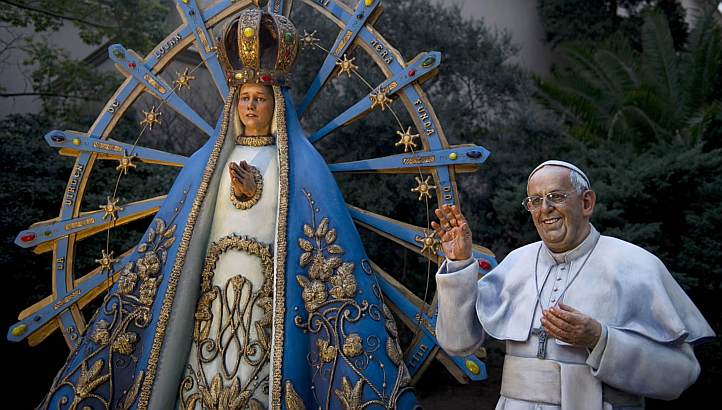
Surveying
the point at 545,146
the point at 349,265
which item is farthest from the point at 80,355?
the point at 545,146

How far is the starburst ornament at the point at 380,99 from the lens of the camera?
17.0 feet

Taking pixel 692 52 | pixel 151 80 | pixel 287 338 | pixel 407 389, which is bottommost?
pixel 407 389

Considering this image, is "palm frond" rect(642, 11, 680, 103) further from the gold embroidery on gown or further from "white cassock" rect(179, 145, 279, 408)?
the gold embroidery on gown

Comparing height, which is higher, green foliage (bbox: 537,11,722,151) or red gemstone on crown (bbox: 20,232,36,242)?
green foliage (bbox: 537,11,722,151)

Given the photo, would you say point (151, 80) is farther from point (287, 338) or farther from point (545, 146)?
point (545, 146)

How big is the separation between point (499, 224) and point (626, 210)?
154 cm

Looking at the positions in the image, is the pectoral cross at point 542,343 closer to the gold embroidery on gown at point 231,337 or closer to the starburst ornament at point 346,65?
the gold embroidery on gown at point 231,337

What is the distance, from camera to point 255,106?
201 inches

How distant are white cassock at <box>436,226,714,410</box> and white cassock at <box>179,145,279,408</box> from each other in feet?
4.53

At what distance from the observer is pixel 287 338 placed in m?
4.54

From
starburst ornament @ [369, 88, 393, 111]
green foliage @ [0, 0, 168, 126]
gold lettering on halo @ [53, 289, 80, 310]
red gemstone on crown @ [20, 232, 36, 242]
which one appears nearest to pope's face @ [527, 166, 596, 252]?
starburst ornament @ [369, 88, 393, 111]

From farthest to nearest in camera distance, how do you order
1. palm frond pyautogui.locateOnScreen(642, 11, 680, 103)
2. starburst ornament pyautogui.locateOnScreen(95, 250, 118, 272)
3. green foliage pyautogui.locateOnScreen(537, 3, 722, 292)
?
1. palm frond pyautogui.locateOnScreen(642, 11, 680, 103)
2. green foliage pyautogui.locateOnScreen(537, 3, 722, 292)
3. starburst ornament pyautogui.locateOnScreen(95, 250, 118, 272)

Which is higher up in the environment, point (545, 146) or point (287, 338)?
point (545, 146)

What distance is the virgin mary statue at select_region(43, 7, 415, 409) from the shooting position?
4543 millimetres
